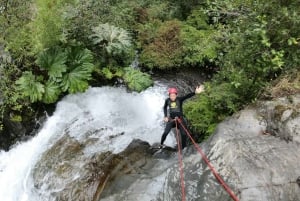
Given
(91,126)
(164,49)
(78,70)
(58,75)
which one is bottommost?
(91,126)

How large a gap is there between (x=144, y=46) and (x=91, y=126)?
11.1ft

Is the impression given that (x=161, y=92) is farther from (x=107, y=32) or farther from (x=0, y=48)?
(x=0, y=48)

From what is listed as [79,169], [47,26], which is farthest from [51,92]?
[79,169]

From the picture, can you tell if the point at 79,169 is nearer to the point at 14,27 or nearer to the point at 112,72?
the point at 112,72

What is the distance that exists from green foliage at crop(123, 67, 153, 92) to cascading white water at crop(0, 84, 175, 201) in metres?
0.18

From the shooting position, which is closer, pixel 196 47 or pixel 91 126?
pixel 91 126

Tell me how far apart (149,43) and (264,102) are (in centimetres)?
501

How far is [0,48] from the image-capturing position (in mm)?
8758

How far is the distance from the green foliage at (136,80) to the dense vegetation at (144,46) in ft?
0.09

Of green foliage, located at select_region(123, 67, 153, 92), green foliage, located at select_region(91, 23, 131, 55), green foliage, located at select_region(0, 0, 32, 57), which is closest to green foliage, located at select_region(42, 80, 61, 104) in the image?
green foliage, located at select_region(0, 0, 32, 57)

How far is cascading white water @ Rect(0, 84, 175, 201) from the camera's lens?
738 cm

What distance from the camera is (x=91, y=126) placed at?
8281 millimetres

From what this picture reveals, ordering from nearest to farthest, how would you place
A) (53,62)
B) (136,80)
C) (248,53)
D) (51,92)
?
(248,53) → (51,92) → (53,62) → (136,80)

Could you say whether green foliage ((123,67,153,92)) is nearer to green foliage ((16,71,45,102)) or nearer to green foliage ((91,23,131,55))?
green foliage ((91,23,131,55))
